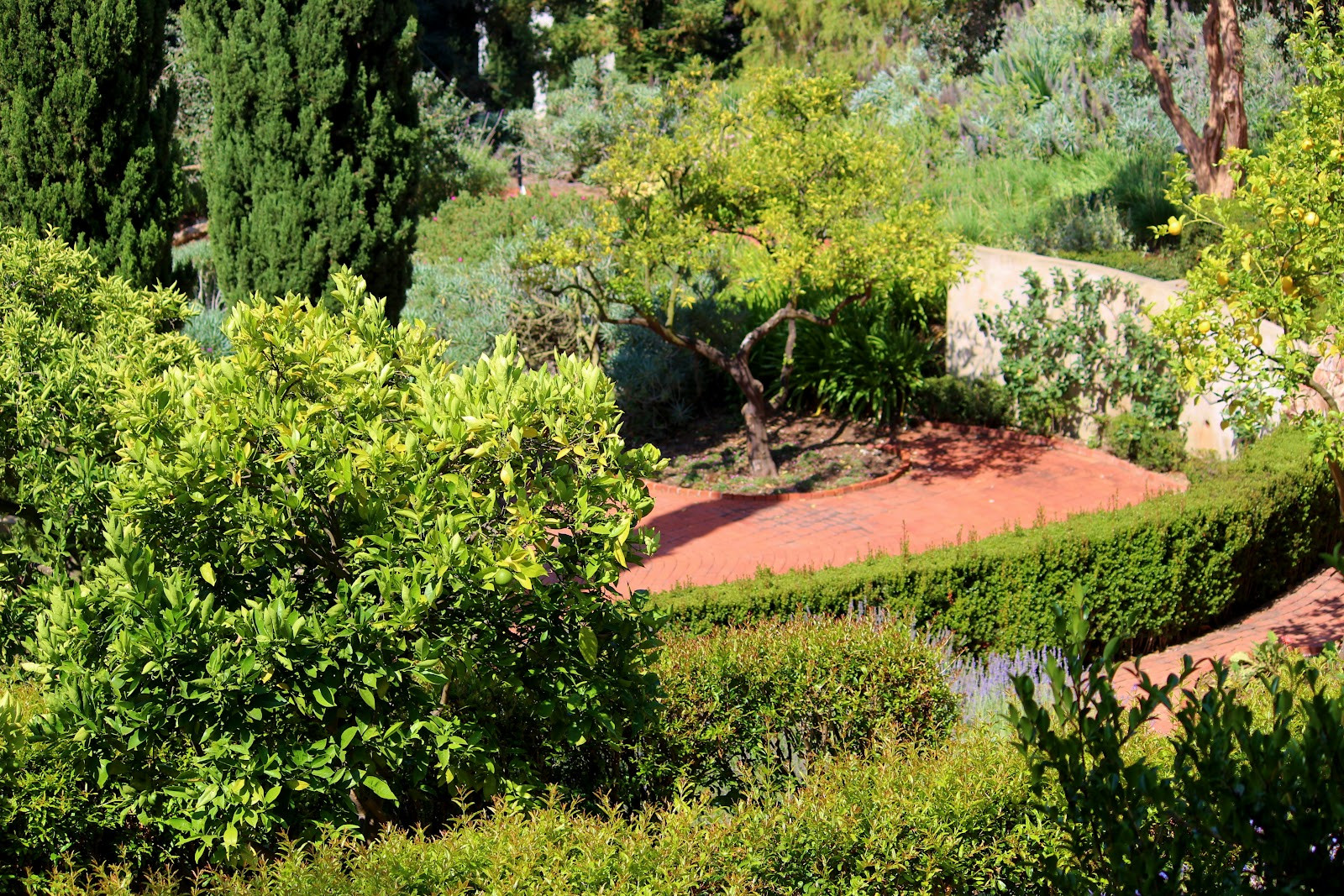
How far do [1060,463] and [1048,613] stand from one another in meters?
4.36

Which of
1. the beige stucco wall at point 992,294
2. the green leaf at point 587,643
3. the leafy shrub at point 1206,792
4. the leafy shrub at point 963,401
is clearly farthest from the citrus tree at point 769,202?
the leafy shrub at point 1206,792

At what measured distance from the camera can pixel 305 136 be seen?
945 cm

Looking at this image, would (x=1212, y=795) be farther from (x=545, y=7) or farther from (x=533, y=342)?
(x=545, y=7)

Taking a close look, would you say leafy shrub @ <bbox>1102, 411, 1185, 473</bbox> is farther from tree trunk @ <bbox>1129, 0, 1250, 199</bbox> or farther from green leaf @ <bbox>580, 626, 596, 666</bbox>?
green leaf @ <bbox>580, 626, 596, 666</bbox>

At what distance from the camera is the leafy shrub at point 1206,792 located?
234 centimetres

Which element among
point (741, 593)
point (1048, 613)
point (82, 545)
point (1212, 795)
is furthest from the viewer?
point (1048, 613)

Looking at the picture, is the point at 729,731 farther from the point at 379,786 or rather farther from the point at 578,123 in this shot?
the point at 578,123

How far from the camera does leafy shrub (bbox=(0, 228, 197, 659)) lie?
464cm

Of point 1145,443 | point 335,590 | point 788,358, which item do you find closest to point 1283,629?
point 1145,443

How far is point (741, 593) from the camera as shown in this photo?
6754 millimetres

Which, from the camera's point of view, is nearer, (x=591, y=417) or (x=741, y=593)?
(x=591, y=417)

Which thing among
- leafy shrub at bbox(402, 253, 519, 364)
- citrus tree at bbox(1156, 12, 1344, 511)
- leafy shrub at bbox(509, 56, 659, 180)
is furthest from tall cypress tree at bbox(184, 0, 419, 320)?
leafy shrub at bbox(509, 56, 659, 180)

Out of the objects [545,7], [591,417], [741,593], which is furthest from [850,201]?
[545,7]

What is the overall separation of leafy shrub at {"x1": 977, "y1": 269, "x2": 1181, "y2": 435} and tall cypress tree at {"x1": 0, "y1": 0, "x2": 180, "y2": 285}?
815 cm
